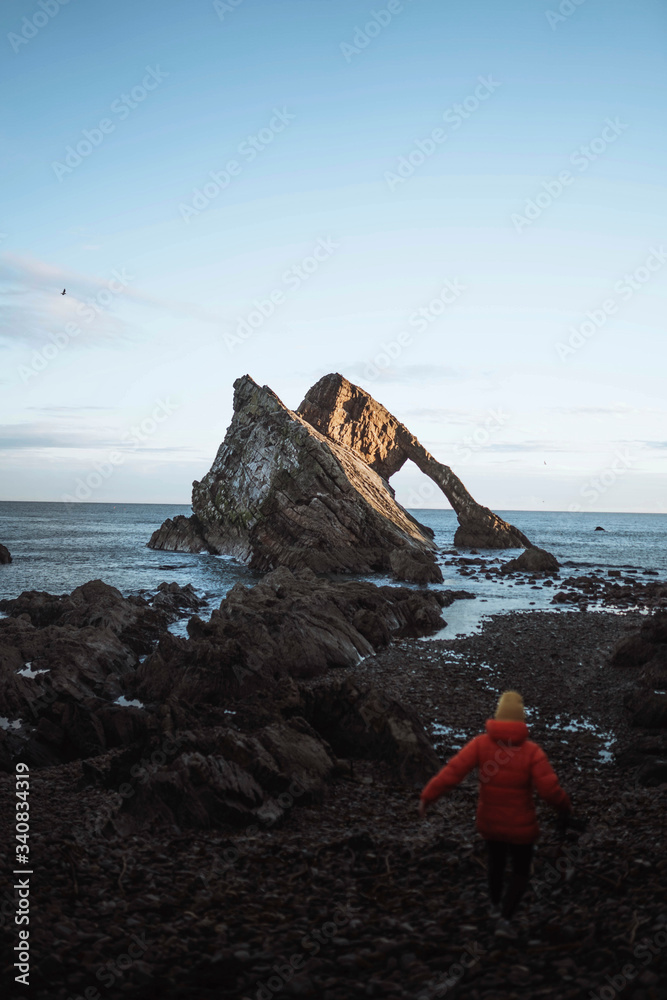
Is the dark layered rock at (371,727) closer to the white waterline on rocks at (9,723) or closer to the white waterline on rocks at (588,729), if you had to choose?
the white waterline on rocks at (588,729)

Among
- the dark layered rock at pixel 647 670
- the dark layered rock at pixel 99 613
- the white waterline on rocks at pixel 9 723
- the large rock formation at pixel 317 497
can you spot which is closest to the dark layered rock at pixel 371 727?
the dark layered rock at pixel 647 670

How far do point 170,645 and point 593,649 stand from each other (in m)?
17.2

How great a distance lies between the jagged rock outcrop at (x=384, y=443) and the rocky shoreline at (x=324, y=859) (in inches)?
2871

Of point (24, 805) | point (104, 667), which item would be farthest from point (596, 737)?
point (104, 667)

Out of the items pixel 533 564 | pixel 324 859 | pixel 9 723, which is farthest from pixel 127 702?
pixel 533 564

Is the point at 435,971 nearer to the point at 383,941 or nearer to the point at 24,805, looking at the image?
the point at 383,941

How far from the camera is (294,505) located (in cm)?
6681

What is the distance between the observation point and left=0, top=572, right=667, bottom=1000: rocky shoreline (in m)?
6.45

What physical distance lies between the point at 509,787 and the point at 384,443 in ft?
294

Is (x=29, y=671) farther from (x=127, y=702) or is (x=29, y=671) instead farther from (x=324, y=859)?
(x=324, y=859)

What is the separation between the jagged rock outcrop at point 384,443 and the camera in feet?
297

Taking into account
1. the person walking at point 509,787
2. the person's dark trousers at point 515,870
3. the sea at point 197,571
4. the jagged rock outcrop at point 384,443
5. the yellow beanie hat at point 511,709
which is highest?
the jagged rock outcrop at point 384,443

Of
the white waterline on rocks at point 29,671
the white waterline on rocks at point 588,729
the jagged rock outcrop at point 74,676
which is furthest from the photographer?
the white waterline on rocks at point 29,671

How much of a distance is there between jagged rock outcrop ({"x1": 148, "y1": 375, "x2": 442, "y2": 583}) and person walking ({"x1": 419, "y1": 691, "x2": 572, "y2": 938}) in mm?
46220
